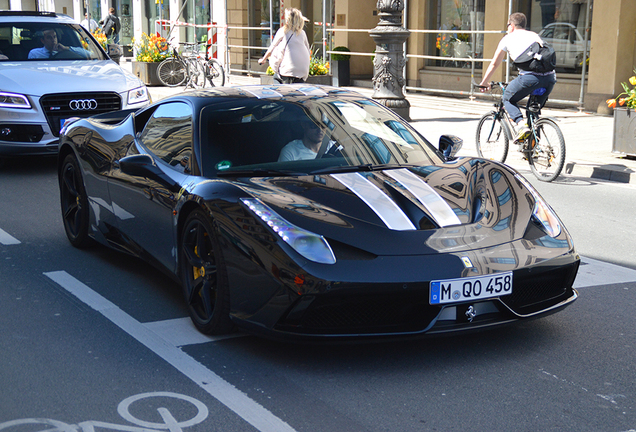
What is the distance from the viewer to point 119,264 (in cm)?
600

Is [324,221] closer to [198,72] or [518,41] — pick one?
[518,41]

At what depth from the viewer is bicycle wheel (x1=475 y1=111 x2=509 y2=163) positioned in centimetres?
1031

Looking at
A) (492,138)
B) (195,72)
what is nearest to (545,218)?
(492,138)

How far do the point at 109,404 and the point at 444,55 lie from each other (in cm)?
1794

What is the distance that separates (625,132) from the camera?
34.1ft

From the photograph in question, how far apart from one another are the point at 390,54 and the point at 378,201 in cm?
1003

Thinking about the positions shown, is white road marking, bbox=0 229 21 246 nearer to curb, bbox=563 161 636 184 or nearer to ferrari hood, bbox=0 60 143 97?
ferrari hood, bbox=0 60 143 97

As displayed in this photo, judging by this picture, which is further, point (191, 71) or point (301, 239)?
point (191, 71)

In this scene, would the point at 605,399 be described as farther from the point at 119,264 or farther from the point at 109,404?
the point at 119,264

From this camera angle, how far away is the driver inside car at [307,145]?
4785mm

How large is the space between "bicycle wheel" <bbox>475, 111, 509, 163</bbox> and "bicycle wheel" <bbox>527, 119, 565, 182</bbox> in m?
0.62

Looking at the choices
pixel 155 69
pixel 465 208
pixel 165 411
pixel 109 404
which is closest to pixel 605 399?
pixel 465 208

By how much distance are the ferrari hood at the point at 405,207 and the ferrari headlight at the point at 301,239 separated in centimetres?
4

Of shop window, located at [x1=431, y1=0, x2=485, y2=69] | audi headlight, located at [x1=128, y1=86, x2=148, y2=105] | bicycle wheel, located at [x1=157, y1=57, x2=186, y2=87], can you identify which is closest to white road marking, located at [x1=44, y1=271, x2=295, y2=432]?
audi headlight, located at [x1=128, y1=86, x2=148, y2=105]
